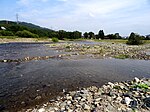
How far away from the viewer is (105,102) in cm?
867

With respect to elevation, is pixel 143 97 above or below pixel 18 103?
above

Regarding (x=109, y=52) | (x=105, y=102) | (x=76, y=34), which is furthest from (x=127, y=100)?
(x=76, y=34)

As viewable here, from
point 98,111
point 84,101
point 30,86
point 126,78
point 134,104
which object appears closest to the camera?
point 98,111

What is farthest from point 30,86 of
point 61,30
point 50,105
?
point 61,30

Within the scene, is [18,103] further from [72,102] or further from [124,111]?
[124,111]


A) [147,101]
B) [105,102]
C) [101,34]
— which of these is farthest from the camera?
[101,34]

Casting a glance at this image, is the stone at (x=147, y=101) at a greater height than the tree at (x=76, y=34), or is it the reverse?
the stone at (x=147, y=101)

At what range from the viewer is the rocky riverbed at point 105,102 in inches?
→ 318

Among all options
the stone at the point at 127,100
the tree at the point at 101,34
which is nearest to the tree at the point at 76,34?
the tree at the point at 101,34

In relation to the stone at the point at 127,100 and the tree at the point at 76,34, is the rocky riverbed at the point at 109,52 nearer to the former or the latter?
the stone at the point at 127,100

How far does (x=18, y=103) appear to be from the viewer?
32.3 ft

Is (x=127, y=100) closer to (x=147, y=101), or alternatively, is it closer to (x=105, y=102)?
(x=147, y=101)

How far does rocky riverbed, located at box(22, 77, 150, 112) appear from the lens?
318 inches

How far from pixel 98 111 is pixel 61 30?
124 m
